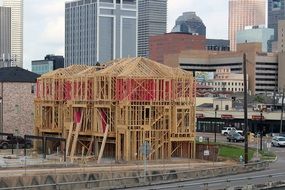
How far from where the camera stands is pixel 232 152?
242 ft

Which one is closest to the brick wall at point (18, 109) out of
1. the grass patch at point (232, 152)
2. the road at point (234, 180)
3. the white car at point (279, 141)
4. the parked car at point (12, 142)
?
the parked car at point (12, 142)

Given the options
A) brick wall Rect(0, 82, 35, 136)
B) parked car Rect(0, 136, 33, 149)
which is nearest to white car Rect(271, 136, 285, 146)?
parked car Rect(0, 136, 33, 149)

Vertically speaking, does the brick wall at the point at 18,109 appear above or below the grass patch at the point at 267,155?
above

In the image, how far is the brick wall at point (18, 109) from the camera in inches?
3543

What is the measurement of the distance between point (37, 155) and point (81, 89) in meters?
7.97

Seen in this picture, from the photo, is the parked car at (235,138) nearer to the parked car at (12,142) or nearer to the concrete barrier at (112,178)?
the parked car at (12,142)

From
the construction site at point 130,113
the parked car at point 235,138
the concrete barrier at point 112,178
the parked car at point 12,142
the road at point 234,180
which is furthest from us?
the parked car at point 235,138

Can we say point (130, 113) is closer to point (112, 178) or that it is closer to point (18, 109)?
point (112, 178)

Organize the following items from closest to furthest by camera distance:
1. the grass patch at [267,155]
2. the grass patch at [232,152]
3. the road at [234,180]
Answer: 1. the road at [234,180]
2. the grass patch at [267,155]
3. the grass patch at [232,152]

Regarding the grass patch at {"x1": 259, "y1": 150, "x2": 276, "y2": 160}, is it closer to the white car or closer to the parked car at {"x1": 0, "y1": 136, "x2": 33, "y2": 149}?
the white car

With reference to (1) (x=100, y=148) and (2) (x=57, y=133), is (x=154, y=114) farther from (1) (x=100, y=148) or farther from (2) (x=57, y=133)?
(2) (x=57, y=133)

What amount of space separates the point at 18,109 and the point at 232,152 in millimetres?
30349

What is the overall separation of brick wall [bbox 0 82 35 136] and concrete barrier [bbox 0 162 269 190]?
37137 mm

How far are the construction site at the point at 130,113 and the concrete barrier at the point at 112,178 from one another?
1084 centimetres
